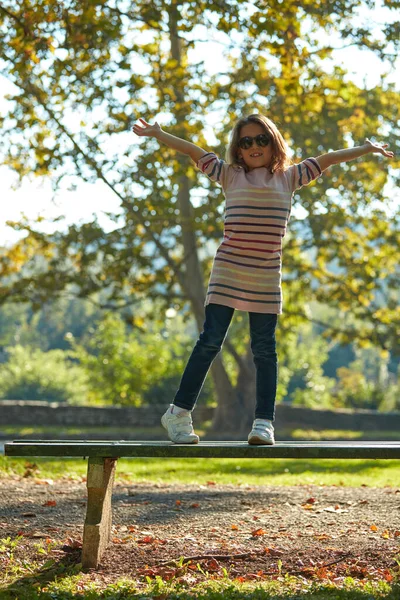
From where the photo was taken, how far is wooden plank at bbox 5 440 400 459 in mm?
4664

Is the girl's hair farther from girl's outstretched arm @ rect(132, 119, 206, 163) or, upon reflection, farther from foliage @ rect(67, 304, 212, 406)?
foliage @ rect(67, 304, 212, 406)

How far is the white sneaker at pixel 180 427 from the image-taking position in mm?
5055

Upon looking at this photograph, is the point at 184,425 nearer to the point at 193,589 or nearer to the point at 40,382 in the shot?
the point at 193,589

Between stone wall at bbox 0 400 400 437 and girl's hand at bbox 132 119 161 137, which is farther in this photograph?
stone wall at bbox 0 400 400 437

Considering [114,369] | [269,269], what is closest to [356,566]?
[269,269]

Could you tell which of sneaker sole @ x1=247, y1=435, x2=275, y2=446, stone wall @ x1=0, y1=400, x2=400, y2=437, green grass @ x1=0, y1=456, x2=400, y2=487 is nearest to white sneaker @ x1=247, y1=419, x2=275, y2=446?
sneaker sole @ x1=247, y1=435, x2=275, y2=446

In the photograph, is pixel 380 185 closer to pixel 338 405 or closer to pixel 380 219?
pixel 380 219

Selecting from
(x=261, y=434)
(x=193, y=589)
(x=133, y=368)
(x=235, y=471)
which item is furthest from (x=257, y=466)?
(x=133, y=368)

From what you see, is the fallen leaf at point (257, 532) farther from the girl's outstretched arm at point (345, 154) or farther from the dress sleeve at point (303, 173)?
the girl's outstretched arm at point (345, 154)

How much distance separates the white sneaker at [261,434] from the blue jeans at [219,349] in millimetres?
106

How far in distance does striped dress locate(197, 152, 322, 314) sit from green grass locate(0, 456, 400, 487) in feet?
15.0

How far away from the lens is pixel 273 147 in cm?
529

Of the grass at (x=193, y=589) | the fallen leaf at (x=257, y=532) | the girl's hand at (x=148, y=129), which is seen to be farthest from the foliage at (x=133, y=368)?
the grass at (x=193, y=589)

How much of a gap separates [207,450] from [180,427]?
498mm
